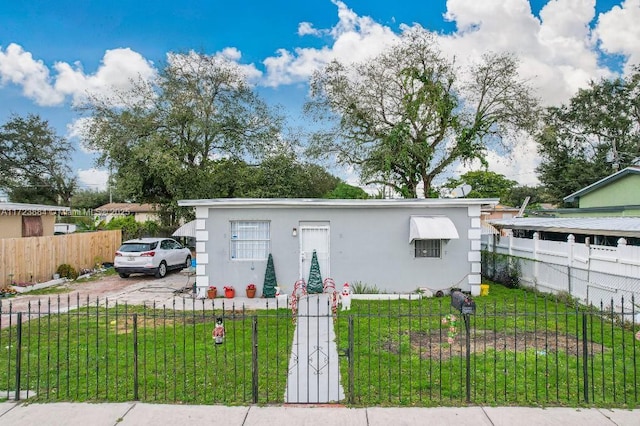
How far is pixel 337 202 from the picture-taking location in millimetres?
12141

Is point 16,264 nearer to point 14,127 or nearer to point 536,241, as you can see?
point 536,241

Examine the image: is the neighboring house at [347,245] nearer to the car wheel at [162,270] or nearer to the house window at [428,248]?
the house window at [428,248]

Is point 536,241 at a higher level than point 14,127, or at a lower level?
lower

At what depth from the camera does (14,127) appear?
37.1 meters

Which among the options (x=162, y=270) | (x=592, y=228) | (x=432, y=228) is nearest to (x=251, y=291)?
(x=432, y=228)

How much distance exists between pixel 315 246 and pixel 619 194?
18028mm

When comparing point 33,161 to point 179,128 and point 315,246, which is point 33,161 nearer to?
point 179,128

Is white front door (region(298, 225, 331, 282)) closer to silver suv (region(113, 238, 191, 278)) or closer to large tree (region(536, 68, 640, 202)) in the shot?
silver suv (region(113, 238, 191, 278))

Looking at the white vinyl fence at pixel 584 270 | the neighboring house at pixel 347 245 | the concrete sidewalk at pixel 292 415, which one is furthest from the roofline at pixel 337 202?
the concrete sidewalk at pixel 292 415

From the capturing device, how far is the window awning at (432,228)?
11.8m

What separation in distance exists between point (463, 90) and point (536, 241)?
14.0 meters

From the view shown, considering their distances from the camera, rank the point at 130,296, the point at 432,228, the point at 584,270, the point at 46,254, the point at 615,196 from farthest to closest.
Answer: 1. the point at 615,196
2. the point at 46,254
3. the point at 130,296
4. the point at 432,228
5. the point at 584,270

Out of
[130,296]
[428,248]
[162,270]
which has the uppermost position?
[428,248]

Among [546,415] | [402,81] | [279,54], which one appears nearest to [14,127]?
[279,54]
